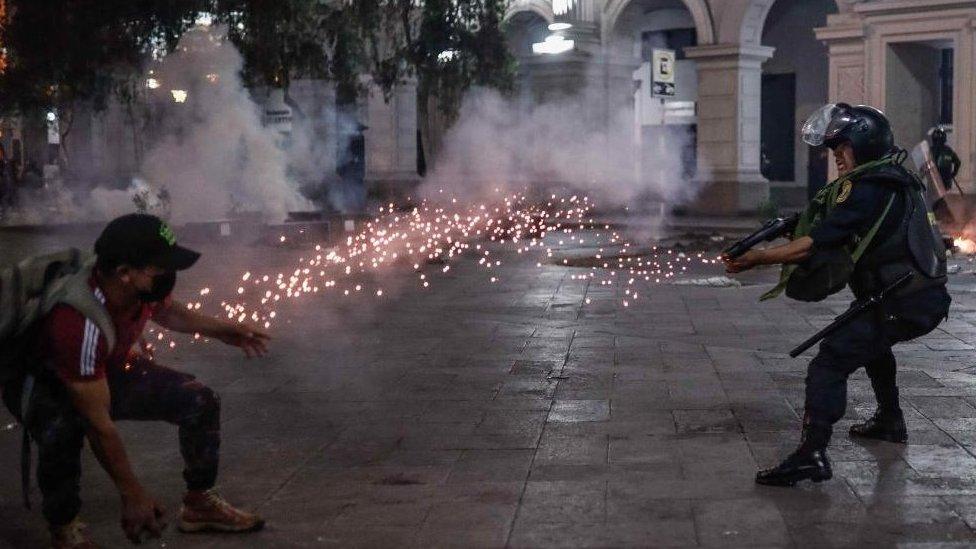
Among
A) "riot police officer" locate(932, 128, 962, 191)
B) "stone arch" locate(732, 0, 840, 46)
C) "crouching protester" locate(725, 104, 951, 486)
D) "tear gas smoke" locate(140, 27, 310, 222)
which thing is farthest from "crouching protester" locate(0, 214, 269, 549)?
"tear gas smoke" locate(140, 27, 310, 222)

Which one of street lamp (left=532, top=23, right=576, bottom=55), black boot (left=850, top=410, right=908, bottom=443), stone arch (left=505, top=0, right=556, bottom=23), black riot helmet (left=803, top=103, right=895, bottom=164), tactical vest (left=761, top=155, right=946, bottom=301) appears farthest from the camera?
stone arch (left=505, top=0, right=556, bottom=23)

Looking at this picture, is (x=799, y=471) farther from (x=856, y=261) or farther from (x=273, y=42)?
(x=273, y=42)

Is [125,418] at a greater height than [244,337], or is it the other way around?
[244,337]

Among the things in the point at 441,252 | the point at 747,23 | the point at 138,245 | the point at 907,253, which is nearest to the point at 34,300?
the point at 138,245

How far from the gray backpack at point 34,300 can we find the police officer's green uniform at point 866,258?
291cm

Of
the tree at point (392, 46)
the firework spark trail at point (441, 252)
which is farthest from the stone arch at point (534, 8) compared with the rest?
the tree at point (392, 46)

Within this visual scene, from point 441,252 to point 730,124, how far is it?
30.7 feet

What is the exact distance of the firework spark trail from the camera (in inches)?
553

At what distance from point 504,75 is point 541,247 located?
4.28 meters

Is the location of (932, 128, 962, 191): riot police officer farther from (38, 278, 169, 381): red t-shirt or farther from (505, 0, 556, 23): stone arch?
(38, 278, 169, 381): red t-shirt

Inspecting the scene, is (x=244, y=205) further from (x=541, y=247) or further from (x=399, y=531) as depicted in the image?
(x=399, y=531)

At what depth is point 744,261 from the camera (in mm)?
5773

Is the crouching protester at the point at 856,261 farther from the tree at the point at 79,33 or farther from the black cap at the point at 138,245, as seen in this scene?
the tree at the point at 79,33

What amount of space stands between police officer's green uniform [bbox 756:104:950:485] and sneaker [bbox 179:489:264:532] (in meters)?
2.18
